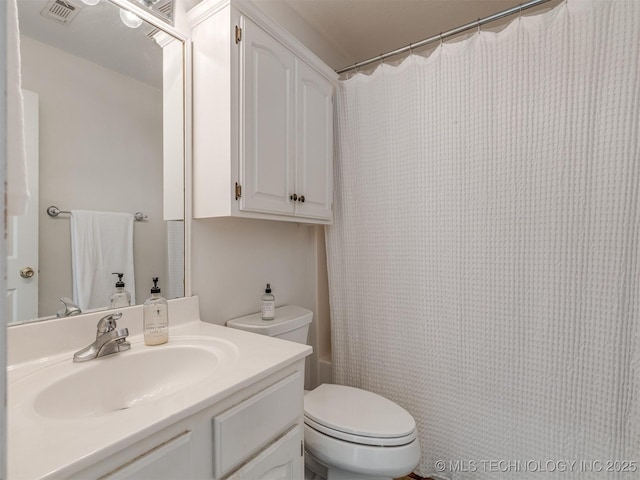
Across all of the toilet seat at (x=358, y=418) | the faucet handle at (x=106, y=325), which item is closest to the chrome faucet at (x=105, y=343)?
the faucet handle at (x=106, y=325)

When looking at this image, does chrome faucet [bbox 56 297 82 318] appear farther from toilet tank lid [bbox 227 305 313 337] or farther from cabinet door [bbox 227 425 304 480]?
cabinet door [bbox 227 425 304 480]

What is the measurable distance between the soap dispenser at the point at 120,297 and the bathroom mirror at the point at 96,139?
1.6 inches

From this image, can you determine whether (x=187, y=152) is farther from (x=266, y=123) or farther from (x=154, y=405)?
(x=154, y=405)

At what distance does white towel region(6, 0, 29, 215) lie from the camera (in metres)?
0.36

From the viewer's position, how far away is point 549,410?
3.93 feet

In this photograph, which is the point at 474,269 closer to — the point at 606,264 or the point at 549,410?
the point at 606,264

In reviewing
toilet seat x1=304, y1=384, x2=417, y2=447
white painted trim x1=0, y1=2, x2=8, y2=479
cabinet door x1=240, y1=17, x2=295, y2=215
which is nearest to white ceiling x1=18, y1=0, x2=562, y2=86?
cabinet door x1=240, y1=17, x2=295, y2=215

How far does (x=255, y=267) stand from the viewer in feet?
4.84

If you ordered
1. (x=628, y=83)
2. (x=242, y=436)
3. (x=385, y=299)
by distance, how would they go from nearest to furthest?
(x=242, y=436) < (x=628, y=83) < (x=385, y=299)

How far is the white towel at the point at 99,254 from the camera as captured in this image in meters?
0.92

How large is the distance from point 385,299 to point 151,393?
3.55 ft

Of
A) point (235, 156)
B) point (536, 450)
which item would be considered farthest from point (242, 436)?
point (536, 450)

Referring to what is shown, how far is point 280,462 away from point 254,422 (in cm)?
18

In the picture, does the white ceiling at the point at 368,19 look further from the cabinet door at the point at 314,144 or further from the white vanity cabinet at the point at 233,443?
the white vanity cabinet at the point at 233,443
